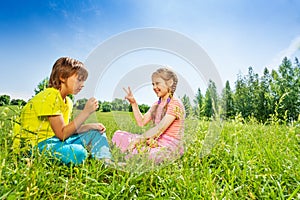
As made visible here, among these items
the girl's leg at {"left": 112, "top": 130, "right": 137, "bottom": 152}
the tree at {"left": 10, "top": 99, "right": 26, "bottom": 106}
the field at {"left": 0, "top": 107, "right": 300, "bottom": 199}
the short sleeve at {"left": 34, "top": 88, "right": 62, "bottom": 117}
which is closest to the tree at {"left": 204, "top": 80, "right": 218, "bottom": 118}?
the field at {"left": 0, "top": 107, "right": 300, "bottom": 199}

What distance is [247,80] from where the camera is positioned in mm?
41250

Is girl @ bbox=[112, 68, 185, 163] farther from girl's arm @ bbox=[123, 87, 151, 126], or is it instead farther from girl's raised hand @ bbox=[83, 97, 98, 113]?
girl's raised hand @ bbox=[83, 97, 98, 113]

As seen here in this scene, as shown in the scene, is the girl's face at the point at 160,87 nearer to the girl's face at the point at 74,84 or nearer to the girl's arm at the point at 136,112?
the girl's arm at the point at 136,112

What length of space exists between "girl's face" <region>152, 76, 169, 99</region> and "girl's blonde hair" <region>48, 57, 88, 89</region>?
84 cm

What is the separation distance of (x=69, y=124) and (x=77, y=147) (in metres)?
0.25

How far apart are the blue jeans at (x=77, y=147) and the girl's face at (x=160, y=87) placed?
0.87m

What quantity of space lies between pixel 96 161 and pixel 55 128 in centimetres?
53

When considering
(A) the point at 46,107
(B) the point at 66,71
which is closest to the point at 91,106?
(A) the point at 46,107

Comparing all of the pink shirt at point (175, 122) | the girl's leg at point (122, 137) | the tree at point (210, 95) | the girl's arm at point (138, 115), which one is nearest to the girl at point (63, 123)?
the girl's leg at point (122, 137)

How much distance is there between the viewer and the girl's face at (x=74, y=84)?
3084 millimetres

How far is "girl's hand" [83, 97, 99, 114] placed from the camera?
281 cm

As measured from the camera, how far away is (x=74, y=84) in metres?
3.12

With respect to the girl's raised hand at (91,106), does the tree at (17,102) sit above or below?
below

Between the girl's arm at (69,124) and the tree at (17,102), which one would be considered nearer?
the tree at (17,102)
